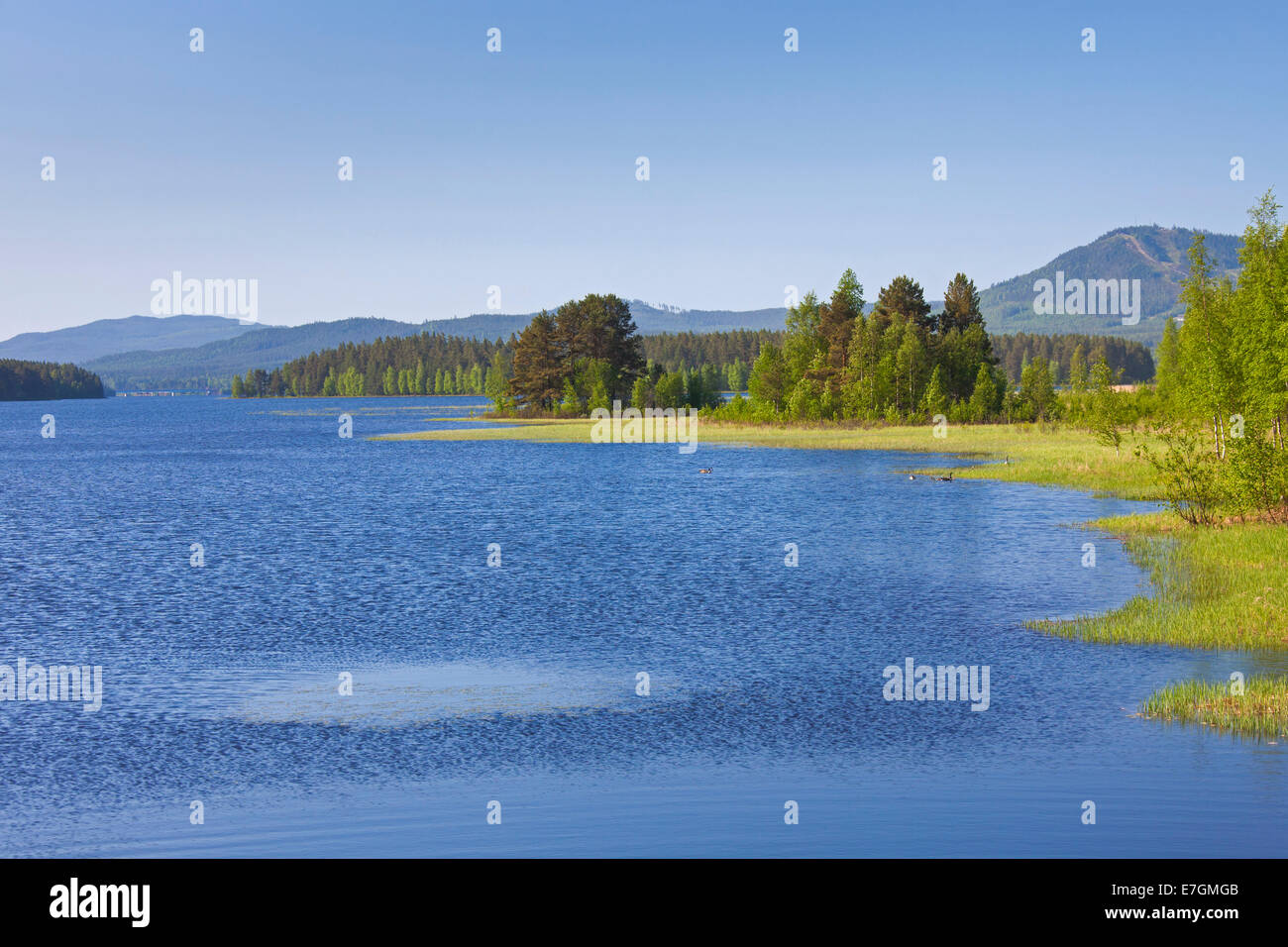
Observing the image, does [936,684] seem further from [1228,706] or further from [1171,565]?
[1171,565]

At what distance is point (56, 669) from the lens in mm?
26328

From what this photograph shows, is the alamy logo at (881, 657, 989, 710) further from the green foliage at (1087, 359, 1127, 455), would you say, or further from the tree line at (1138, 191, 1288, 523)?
the green foliage at (1087, 359, 1127, 455)

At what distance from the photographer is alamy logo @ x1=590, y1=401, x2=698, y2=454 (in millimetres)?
145300

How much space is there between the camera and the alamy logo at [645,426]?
14530 cm

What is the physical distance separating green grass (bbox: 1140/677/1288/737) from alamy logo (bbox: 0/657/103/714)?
68.1 feet

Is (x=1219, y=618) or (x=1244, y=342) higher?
(x=1244, y=342)

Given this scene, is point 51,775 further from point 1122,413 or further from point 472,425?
point 472,425

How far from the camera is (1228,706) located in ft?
68.2
